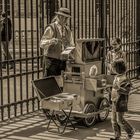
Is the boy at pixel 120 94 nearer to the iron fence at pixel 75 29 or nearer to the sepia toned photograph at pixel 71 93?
the sepia toned photograph at pixel 71 93

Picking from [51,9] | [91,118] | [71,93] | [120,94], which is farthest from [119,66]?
[51,9]

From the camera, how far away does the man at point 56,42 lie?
7980 millimetres

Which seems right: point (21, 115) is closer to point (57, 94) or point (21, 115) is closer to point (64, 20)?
point (57, 94)

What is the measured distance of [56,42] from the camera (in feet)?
26.0

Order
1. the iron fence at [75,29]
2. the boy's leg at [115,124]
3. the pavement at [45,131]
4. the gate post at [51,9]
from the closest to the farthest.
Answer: the boy's leg at [115,124] < the pavement at [45,131] < the iron fence at [75,29] < the gate post at [51,9]

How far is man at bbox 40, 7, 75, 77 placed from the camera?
798 centimetres

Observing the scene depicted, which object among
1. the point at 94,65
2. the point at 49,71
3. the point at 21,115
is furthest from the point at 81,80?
the point at 21,115

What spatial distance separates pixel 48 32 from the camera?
26.3ft

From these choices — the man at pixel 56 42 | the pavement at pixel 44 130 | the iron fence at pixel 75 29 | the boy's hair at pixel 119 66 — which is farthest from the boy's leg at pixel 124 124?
the iron fence at pixel 75 29

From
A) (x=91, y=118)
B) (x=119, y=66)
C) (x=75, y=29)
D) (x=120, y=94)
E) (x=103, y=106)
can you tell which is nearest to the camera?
(x=120, y=94)

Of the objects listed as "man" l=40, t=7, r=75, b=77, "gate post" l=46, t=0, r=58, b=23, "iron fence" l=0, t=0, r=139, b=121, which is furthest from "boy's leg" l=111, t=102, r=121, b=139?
"gate post" l=46, t=0, r=58, b=23

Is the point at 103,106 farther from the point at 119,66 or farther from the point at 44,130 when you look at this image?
the point at 119,66

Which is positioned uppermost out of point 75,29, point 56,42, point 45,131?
point 75,29

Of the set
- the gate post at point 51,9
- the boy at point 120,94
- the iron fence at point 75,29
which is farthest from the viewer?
the gate post at point 51,9
